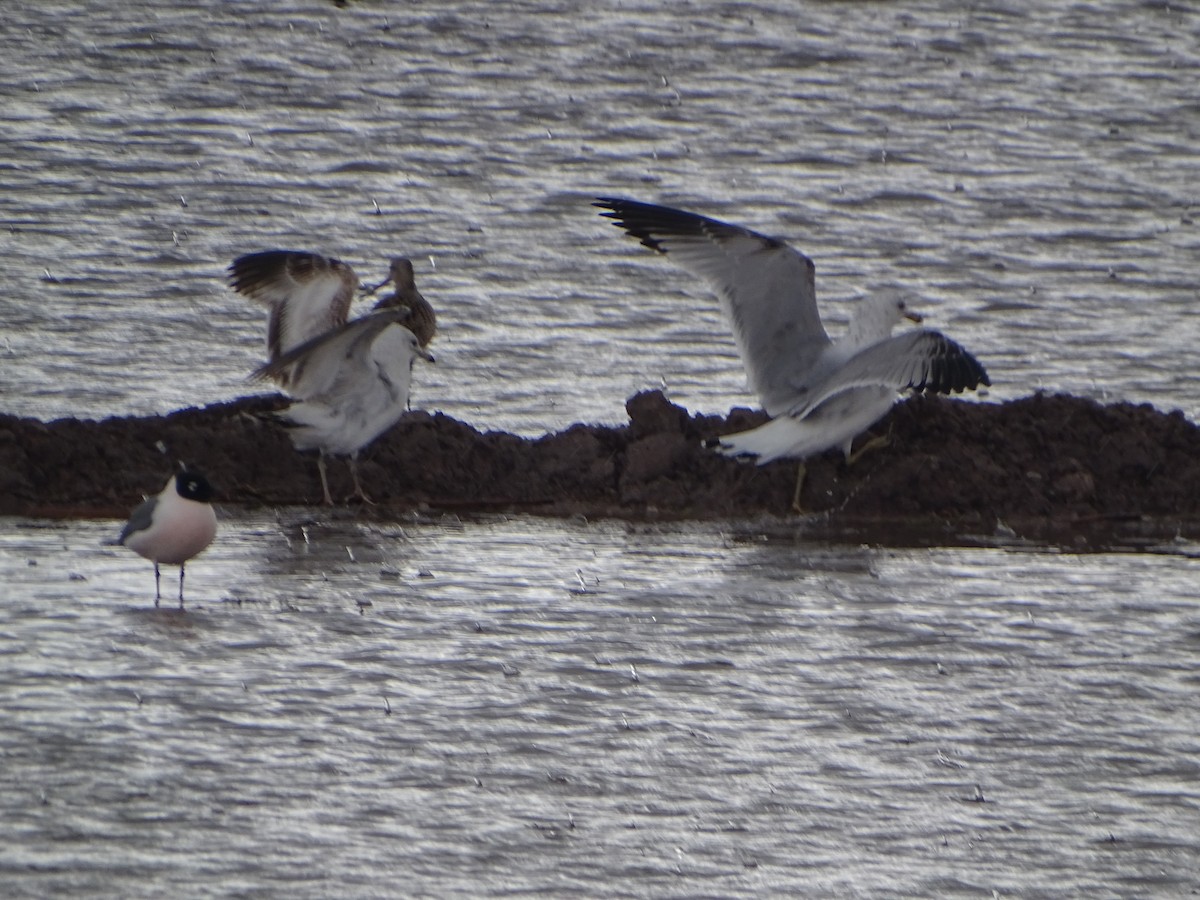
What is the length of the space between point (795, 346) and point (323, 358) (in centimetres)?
223

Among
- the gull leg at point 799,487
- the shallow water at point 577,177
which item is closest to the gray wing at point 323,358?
the shallow water at point 577,177

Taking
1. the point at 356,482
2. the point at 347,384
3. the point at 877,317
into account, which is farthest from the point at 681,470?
the point at 347,384

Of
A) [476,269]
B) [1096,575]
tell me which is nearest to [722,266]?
[1096,575]

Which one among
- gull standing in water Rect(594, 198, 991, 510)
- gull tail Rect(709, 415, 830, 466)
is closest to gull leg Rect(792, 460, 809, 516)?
gull standing in water Rect(594, 198, 991, 510)

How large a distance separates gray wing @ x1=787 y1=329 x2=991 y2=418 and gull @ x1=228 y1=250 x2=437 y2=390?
2354 mm

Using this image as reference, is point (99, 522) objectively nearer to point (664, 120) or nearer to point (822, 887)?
point (822, 887)

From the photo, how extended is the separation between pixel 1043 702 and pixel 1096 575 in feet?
6.19

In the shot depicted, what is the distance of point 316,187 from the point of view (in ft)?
48.3

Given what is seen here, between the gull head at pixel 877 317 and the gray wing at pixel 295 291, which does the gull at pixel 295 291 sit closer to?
the gray wing at pixel 295 291

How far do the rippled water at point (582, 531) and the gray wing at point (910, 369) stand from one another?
820mm

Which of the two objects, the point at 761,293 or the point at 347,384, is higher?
the point at 761,293

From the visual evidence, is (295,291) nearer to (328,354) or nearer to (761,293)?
(328,354)

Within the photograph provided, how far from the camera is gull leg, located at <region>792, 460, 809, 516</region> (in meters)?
9.05

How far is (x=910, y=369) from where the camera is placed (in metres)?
8.69
